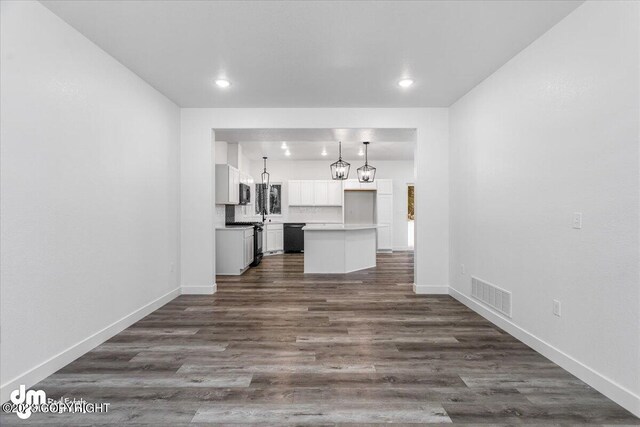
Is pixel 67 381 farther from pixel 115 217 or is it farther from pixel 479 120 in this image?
pixel 479 120

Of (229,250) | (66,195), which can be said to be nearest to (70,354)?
(66,195)

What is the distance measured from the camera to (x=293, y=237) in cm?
952

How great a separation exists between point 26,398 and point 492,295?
13.5ft

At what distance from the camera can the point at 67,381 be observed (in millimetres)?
2264

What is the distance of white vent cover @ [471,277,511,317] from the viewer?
321cm

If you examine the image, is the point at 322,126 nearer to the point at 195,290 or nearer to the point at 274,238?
the point at 195,290

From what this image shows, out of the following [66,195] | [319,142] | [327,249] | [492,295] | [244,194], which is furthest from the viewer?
[244,194]

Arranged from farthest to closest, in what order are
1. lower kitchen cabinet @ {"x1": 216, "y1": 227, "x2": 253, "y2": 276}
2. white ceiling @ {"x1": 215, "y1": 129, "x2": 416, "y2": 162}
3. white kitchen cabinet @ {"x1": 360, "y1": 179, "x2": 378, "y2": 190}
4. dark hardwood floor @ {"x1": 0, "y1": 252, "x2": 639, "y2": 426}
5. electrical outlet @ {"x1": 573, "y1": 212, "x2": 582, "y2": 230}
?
white kitchen cabinet @ {"x1": 360, "y1": 179, "x2": 378, "y2": 190}, lower kitchen cabinet @ {"x1": 216, "y1": 227, "x2": 253, "y2": 276}, white ceiling @ {"x1": 215, "y1": 129, "x2": 416, "y2": 162}, electrical outlet @ {"x1": 573, "y1": 212, "x2": 582, "y2": 230}, dark hardwood floor @ {"x1": 0, "y1": 252, "x2": 639, "y2": 426}

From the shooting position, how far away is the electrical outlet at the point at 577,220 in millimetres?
2324

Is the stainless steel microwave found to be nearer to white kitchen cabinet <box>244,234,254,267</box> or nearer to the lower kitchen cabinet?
white kitchen cabinet <box>244,234,254,267</box>

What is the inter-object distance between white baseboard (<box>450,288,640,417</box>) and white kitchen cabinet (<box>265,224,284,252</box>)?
6.49 metres

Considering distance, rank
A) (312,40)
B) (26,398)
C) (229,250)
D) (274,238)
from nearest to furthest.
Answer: (26,398) < (312,40) < (229,250) < (274,238)

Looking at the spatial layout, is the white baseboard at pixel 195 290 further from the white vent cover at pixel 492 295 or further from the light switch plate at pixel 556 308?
the light switch plate at pixel 556 308

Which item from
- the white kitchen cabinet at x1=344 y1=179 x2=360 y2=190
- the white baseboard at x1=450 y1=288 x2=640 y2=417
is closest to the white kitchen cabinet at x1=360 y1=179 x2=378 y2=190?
the white kitchen cabinet at x1=344 y1=179 x2=360 y2=190
